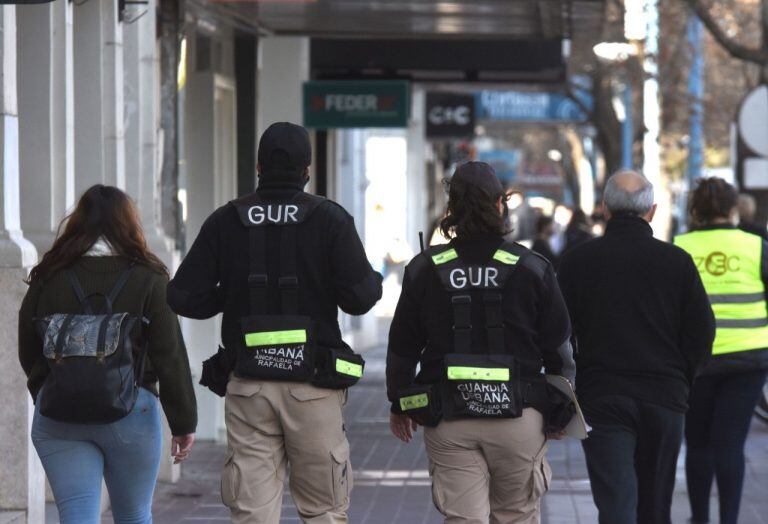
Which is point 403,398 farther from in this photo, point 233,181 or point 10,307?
point 233,181

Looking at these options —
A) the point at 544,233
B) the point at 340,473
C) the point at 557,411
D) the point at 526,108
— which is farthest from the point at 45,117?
the point at 526,108

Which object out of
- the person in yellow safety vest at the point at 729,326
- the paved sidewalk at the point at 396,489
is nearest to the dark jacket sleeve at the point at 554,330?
the person in yellow safety vest at the point at 729,326

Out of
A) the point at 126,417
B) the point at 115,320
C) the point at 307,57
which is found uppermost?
the point at 307,57

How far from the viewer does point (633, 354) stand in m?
6.08

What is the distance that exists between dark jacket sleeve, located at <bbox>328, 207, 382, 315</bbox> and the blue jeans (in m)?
0.75

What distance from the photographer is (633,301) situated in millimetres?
6105

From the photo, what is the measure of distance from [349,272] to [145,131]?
15.0 feet

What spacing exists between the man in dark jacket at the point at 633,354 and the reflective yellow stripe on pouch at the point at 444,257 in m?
0.90

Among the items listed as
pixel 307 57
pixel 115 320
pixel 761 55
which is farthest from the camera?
pixel 761 55

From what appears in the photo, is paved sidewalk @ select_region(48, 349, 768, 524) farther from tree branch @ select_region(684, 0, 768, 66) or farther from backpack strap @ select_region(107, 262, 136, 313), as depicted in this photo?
tree branch @ select_region(684, 0, 768, 66)

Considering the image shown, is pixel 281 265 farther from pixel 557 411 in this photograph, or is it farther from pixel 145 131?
pixel 145 131

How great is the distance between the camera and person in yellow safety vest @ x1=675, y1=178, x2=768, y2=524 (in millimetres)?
7637

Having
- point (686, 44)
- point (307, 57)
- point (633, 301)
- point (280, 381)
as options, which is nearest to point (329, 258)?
point (280, 381)

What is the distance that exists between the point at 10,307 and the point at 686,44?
945 inches
